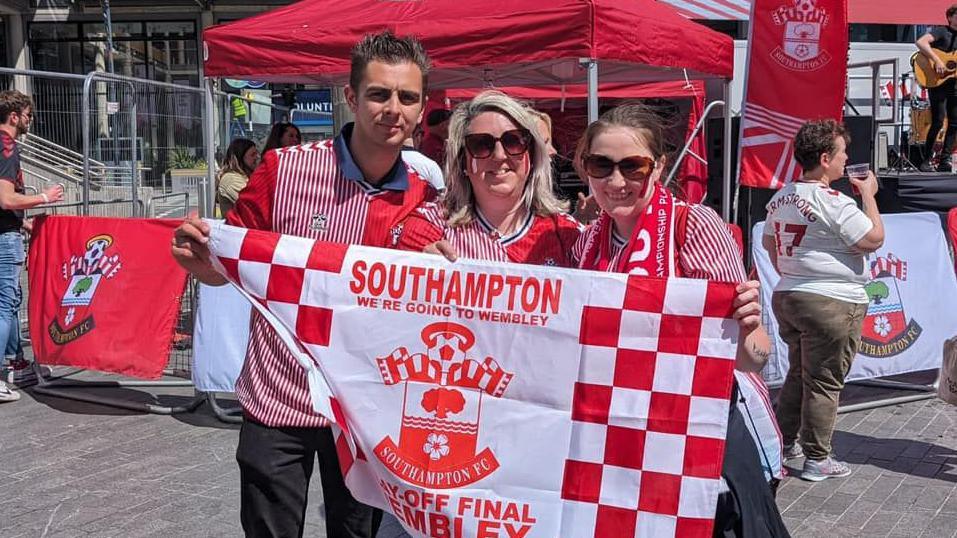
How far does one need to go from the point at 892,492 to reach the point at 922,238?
8.69 ft

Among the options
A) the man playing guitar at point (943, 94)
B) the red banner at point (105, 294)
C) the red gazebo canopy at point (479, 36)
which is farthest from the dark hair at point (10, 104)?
the man playing guitar at point (943, 94)

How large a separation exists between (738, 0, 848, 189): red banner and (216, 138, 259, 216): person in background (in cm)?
445

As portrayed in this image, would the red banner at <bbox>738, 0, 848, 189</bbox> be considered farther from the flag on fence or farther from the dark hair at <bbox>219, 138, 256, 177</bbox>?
the flag on fence

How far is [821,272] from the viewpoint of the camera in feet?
16.5

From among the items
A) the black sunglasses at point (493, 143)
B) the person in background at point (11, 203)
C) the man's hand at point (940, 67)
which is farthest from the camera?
the man's hand at point (940, 67)

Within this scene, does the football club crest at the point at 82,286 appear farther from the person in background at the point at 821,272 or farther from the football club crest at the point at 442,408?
the football club crest at the point at 442,408

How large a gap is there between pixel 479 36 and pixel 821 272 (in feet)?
10.1

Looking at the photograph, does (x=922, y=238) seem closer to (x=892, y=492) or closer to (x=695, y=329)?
(x=892, y=492)

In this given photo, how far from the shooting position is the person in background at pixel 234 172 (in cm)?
857

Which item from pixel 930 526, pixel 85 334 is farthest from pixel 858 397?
pixel 85 334

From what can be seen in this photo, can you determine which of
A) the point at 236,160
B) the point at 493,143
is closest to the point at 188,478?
the point at 493,143

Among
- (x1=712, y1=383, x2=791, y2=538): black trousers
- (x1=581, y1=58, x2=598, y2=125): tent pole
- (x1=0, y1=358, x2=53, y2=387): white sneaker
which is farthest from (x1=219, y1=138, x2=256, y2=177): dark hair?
(x1=712, y1=383, x2=791, y2=538): black trousers

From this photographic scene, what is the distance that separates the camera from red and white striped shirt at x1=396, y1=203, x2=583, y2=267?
8.84ft

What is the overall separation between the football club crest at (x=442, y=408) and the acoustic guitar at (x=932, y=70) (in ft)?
31.6
